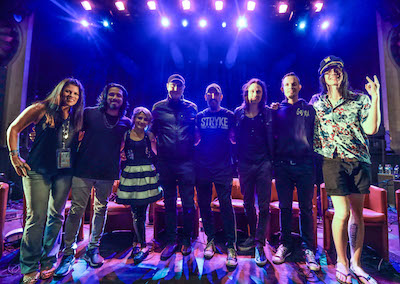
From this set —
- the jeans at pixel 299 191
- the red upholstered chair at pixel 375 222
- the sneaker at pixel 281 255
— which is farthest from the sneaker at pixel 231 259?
the red upholstered chair at pixel 375 222

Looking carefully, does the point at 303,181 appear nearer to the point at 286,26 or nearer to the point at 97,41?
the point at 286,26

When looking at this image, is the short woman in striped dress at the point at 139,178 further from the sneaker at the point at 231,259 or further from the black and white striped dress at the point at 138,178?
the sneaker at the point at 231,259

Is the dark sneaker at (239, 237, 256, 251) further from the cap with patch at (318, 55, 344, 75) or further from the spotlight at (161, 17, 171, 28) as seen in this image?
the spotlight at (161, 17, 171, 28)

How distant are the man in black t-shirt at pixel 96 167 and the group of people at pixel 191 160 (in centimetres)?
1

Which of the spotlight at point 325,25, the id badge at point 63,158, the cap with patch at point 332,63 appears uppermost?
the spotlight at point 325,25

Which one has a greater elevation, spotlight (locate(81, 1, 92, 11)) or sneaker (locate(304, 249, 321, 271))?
spotlight (locate(81, 1, 92, 11))

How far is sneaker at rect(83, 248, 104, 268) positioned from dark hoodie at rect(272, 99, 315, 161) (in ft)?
7.29

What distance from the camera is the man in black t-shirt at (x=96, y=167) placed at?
1.94 meters

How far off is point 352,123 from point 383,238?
1.45 m

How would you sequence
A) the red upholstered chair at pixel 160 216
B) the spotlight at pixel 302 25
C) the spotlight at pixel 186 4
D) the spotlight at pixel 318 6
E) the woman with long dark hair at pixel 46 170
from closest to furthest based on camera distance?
the woman with long dark hair at pixel 46 170, the red upholstered chair at pixel 160 216, the spotlight at pixel 318 6, the spotlight at pixel 186 4, the spotlight at pixel 302 25

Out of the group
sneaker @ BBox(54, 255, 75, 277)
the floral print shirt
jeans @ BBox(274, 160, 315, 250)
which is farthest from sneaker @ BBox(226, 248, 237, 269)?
sneaker @ BBox(54, 255, 75, 277)

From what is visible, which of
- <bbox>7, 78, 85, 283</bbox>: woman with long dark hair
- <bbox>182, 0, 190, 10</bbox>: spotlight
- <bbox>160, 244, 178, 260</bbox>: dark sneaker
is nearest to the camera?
<bbox>7, 78, 85, 283</bbox>: woman with long dark hair

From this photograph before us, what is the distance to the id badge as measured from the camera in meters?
1.82

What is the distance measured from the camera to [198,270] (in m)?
1.94
